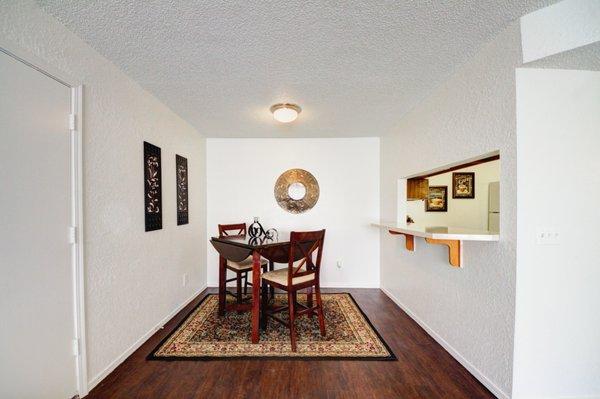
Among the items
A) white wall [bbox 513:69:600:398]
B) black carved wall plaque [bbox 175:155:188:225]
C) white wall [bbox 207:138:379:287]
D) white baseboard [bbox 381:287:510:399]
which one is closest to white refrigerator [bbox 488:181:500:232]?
white wall [bbox 207:138:379:287]

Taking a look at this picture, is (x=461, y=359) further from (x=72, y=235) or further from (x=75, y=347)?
(x=72, y=235)

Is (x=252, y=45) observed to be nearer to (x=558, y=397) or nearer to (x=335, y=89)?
(x=335, y=89)

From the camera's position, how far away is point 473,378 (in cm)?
156

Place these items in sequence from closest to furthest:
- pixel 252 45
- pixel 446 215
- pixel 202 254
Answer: pixel 252 45
pixel 202 254
pixel 446 215

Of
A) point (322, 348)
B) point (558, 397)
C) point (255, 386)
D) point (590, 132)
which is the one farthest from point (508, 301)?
point (255, 386)

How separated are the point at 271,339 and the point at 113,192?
1699 millimetres

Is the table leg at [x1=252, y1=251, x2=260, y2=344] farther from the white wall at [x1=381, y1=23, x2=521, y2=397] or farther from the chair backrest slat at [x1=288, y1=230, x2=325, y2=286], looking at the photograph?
the white wall at [x1=381, y1=23, x2=521, y2=397]

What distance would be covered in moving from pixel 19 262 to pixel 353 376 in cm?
199

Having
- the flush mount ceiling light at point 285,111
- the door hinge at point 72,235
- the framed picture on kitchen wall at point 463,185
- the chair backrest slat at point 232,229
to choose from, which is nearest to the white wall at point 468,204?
the framed picture on kitchen wall at point 463,185

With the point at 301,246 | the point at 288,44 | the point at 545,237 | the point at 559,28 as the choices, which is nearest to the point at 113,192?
the point at 301,246

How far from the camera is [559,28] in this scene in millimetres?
1208

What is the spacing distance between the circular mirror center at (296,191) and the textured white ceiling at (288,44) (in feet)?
4.23

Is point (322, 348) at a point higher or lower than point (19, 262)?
lower

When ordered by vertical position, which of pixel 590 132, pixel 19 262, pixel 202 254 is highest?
pixel 590 132
